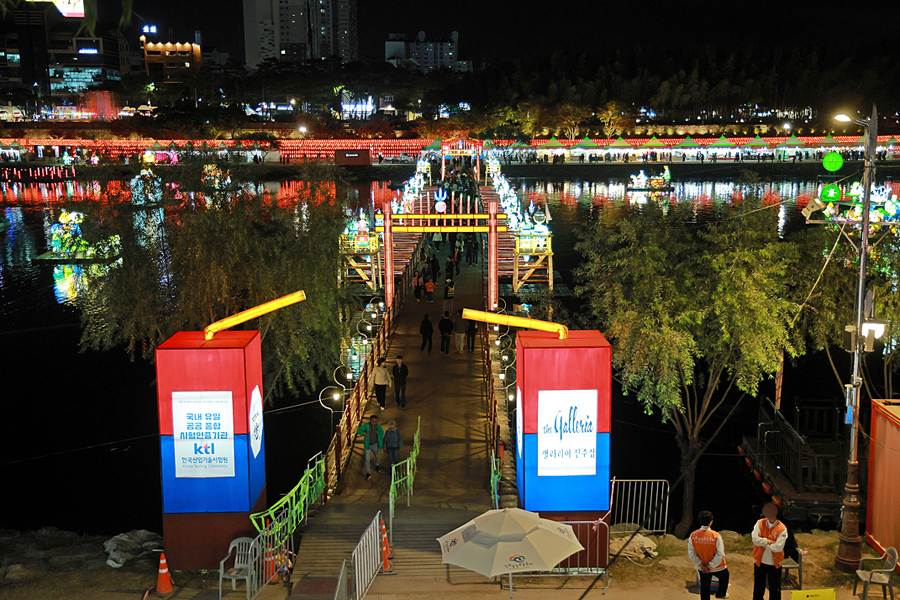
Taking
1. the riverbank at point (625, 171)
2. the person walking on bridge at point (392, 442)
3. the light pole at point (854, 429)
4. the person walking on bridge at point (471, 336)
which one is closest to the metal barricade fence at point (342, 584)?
the person walking on bridge at point (392, 442)

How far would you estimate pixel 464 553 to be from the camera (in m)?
7.84

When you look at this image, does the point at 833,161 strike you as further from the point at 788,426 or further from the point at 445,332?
the point at 445,332

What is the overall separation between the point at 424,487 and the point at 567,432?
3.06 meters

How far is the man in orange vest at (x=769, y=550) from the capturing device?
792cm

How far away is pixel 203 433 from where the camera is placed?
9539 millimetres

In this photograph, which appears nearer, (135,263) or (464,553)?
(464,553)

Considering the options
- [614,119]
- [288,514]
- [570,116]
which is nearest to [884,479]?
[288,514]

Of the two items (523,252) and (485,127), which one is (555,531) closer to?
(523,252)

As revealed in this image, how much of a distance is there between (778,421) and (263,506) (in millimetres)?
10395

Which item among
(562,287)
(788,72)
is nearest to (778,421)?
(562,287)

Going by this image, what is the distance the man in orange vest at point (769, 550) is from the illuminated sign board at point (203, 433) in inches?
233

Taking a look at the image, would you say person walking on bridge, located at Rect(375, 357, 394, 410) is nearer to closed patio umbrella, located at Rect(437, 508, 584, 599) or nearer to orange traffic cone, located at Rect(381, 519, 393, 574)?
orange traffic cone, located at Rect(381, 519, 393, 574)

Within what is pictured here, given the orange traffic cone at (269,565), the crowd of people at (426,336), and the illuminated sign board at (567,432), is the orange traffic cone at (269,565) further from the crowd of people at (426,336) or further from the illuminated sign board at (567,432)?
the illuminated sign board at (567,432)

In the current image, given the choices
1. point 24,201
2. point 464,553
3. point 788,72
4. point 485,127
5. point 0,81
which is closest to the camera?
point 464,553
